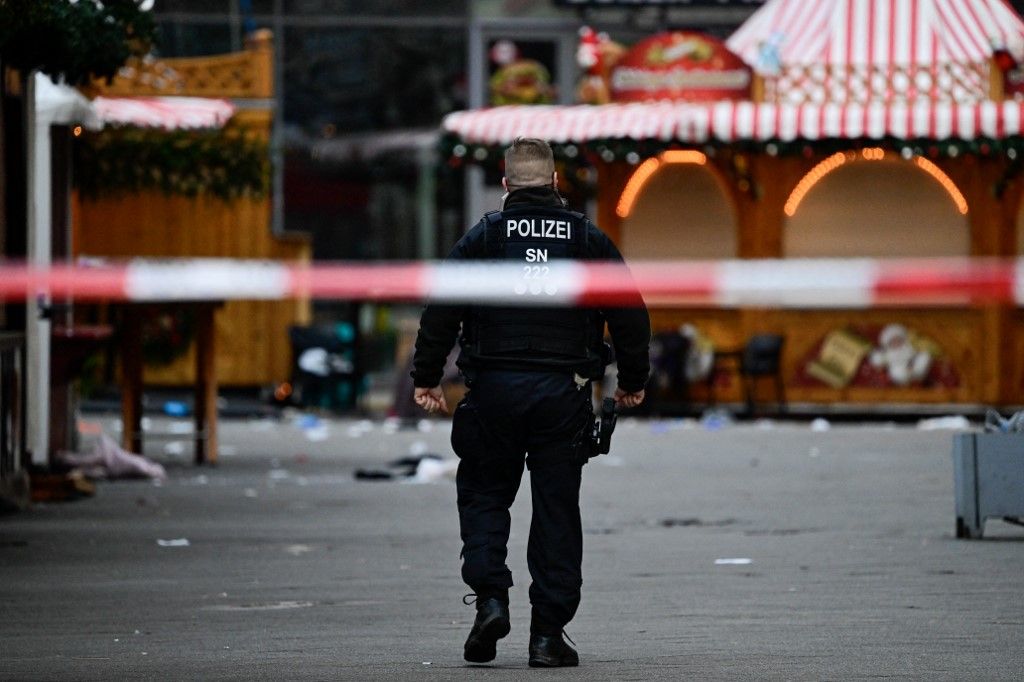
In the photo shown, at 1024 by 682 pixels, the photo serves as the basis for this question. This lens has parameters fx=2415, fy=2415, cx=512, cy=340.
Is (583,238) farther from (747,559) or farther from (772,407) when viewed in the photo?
(772,407)

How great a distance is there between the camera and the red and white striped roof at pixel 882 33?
87.3ft

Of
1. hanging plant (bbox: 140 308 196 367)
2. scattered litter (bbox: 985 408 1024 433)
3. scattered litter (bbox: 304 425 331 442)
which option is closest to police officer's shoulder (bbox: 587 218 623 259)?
scattered litter (bbox: 985 408 1024 433)

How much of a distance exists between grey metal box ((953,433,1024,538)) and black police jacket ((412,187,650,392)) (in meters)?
4.15

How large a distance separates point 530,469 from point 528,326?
19.8 inches

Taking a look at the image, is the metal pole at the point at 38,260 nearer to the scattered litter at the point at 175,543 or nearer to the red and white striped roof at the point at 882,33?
the scattered litter at the point at 175,543

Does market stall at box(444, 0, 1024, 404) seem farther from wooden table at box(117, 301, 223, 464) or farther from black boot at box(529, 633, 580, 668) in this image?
black boot at box(529, 633, 580, 668)

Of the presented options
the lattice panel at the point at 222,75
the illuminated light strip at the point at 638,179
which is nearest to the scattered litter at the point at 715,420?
the illuminated light strip at the point at 638,179

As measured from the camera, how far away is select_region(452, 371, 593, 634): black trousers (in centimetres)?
838

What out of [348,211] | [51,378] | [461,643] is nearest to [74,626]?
[461,643]

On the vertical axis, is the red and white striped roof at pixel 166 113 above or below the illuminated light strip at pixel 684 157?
above

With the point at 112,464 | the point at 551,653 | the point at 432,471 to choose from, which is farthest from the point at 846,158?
the point at 551,653

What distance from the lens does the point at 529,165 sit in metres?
8.53

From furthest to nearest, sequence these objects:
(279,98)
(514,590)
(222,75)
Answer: (279,98)
(222,75)
(514,590)

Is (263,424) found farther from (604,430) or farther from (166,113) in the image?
(604,430)
